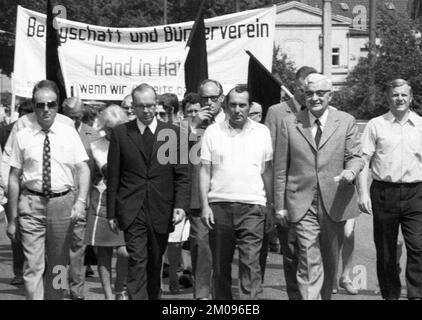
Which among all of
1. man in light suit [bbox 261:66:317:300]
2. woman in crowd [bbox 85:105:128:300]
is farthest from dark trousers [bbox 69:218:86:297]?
man in light suit [bbox 261:66:317:300]

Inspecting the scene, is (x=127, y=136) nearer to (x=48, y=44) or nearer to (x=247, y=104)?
(x=247, y=104)

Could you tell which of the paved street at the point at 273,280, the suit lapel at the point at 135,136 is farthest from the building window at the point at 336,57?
the suit lapel at the point at 135,136

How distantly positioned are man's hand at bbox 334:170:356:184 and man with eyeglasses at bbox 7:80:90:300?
2.17m

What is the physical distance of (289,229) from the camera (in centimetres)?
1036

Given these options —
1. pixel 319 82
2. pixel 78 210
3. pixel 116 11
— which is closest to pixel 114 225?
pixel 78 210

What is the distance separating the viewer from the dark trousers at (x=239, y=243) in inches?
387

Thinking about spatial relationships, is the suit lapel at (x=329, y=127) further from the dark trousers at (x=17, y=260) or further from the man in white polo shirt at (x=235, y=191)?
the dark trousers at (x=17, y=260)

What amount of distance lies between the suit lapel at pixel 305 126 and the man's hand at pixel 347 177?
336 millimetres

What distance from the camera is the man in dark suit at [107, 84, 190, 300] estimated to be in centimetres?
1016

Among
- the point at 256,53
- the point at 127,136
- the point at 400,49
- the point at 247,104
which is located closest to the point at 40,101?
the point at 127,136

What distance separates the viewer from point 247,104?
10.1m

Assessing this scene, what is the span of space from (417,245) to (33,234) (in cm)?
340

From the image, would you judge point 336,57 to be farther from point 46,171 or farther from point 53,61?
point 46,171

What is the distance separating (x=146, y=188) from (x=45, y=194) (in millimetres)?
856
